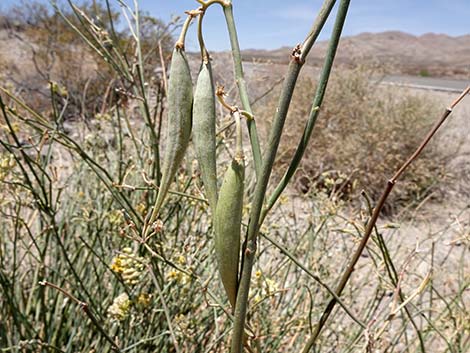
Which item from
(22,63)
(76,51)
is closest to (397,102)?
(76,51)

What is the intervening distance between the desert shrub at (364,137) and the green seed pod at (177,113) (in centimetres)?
273

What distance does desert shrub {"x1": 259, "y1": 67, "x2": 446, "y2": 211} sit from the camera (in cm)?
339

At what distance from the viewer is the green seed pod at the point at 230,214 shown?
1.14 ft

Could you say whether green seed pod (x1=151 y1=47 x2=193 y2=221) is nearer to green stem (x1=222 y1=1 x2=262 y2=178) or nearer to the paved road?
green stem (x1=222 y1=1 x2=262 y2=178)

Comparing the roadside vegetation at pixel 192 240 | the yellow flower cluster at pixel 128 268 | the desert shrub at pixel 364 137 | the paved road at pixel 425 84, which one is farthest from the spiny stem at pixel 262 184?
the paved road at pixel 425 84

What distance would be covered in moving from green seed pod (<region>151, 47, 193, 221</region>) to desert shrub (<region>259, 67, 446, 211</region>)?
2.73 m

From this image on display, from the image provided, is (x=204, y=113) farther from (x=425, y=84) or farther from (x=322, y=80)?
(x=425, y=84)

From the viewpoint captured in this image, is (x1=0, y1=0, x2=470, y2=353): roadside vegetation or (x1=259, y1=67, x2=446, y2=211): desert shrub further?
(x1=259, y1=67, x2=446, y2=211): desert shrub

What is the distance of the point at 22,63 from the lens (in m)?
6.86

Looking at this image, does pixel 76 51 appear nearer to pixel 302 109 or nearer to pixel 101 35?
pixel 302 109

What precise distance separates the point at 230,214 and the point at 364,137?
3361mm

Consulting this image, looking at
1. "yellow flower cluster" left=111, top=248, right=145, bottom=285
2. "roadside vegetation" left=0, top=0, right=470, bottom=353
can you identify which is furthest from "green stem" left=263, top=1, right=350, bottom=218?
"yellow flower cluster" left=111, top=248, right=145, bottom=285

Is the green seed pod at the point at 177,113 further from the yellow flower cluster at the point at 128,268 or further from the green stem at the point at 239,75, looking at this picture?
the yellow flower cluster at the point at 128,268

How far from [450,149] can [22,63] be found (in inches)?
238
